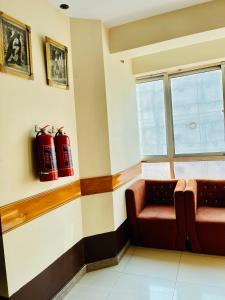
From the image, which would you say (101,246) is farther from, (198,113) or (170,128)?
(198,113)

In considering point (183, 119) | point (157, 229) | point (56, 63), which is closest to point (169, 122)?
point (183, 119)

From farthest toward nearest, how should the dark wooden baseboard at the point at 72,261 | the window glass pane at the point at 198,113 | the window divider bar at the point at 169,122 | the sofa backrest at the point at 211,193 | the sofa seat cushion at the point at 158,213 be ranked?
the window divider bar at the point at 169,122, the window glass pane at the point at 198,113, the sofa backrest at the point at 211,193, the sofa seat cushion at the point at 158,213, the dark wooden baseboard at the point at 72,261

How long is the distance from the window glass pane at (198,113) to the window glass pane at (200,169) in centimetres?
19

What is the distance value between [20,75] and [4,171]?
2.51 ft

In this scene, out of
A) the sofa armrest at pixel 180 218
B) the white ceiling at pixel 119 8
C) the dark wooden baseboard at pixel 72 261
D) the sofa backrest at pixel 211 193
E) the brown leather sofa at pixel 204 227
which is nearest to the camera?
the dark wooden baseboard at pixel 72 261

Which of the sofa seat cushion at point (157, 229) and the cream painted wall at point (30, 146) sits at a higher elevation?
the cream painted wall at point (30, 146)

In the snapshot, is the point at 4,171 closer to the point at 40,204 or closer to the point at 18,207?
the point at 18,207

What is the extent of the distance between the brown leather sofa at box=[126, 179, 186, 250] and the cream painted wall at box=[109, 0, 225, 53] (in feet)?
5.84

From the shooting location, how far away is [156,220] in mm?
3008

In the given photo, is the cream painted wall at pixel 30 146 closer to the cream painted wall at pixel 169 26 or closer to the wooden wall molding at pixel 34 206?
the wooden wall molding at pixel 34 206

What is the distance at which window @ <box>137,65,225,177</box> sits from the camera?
3.66 metres

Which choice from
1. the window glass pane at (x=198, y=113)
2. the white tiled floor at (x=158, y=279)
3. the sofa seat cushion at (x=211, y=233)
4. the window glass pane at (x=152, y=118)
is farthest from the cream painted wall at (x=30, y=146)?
the window glass pane at (x=198, y=113)

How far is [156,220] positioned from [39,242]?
5.02ft

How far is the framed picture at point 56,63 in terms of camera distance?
7.25 feet
